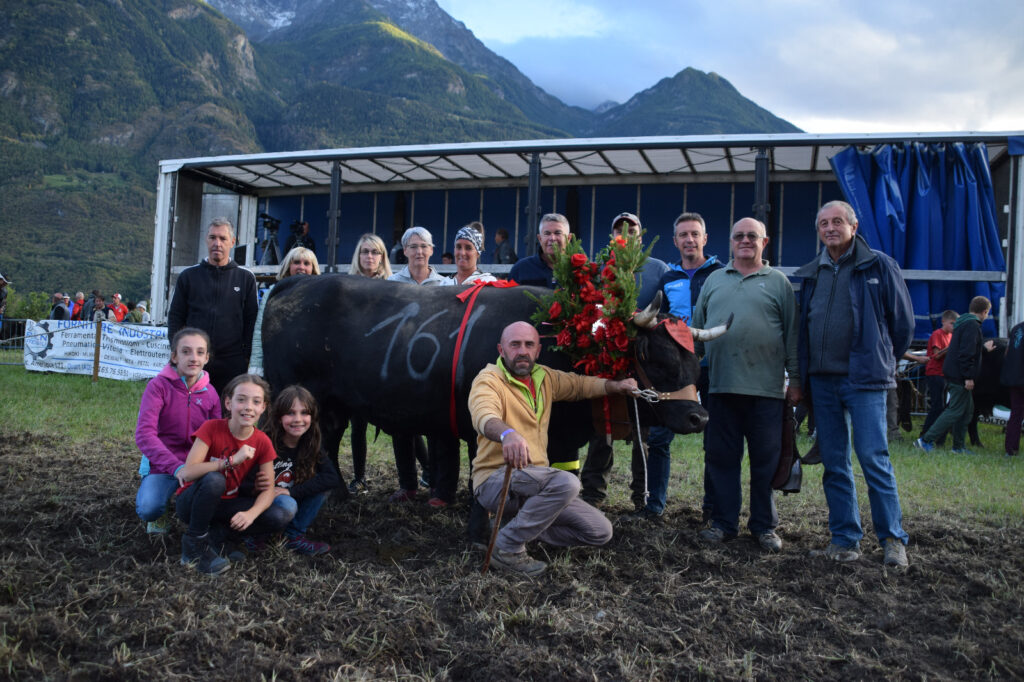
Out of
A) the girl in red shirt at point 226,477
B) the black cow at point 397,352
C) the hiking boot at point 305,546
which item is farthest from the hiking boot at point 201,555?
the black cow at point 397,352

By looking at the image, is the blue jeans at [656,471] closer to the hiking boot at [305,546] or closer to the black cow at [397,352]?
the black cow at [397,352]

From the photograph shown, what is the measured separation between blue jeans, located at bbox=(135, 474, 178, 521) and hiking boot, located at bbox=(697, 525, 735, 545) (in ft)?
10.00

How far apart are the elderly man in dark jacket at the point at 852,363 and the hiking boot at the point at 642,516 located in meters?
1.07

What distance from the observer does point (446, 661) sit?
2.82 metres

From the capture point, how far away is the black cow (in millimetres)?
4676

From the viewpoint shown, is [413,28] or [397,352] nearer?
[397,352]

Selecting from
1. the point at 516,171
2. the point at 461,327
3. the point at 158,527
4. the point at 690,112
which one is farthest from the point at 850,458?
the point at 690,112

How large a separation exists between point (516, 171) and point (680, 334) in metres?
9.52

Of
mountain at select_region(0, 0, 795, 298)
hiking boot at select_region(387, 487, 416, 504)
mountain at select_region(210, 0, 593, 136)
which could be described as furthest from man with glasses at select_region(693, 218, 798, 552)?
mountain at select_region(210, 0, 593, 136)

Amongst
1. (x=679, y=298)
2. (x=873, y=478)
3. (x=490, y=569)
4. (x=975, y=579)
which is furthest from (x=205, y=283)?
(x=975, y=579)

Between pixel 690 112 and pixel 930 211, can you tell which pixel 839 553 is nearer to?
pixel 930 211

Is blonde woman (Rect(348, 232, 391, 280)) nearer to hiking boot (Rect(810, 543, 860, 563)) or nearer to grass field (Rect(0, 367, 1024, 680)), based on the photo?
grass field (Rect(0, 367, 1024, 680))

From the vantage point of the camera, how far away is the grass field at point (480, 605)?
9.20ft

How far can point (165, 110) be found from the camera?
6806cm
